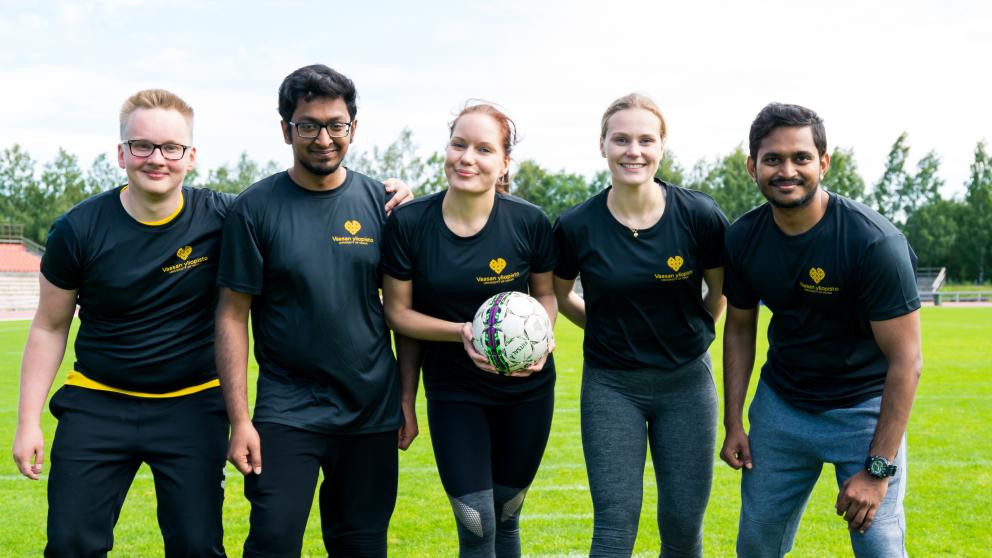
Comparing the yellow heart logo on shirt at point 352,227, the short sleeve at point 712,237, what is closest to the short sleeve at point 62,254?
the yellow heart logo on shirt at point 352,227

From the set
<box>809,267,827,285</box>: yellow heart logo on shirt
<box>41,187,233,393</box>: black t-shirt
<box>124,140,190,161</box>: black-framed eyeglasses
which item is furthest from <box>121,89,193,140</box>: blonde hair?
<box>809,267,827,285</box>: yellow heart logo on shirt

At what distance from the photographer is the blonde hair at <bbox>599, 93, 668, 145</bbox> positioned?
4.44 metres

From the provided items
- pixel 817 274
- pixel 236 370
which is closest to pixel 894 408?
pixel 817 274

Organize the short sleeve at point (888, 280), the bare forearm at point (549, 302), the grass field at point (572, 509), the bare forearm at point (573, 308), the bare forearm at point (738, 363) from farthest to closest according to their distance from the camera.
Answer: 1. the grass field at point (572, 509)
2. the bare forearm at point (573, 308)
3. the bare forearm at point (549, 302)
4. the bare forearm at point (738, 363)
5. the short sleeve at point (888, 280)

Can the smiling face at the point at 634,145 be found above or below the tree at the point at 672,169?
below

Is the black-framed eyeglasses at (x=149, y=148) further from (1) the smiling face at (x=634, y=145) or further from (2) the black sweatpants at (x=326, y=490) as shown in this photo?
(1) the smiling face at (x=634, y=145)

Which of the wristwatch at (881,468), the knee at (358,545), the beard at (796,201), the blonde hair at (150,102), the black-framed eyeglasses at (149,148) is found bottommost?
the knee at (358,545)

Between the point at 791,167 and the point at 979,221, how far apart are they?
74226mm

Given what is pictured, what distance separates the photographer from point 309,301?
4.10 m

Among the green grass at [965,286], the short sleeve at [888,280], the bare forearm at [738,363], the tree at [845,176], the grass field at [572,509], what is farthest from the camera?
the tree at [845,176]

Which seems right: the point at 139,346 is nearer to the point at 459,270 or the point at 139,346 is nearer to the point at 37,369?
the point at 37,369

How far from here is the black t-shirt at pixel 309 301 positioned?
13.3 feet

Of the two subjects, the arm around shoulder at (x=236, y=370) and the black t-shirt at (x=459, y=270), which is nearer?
the arm around shoulder at (x=236, y=370)

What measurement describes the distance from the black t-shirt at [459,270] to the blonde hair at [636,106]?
714mm
